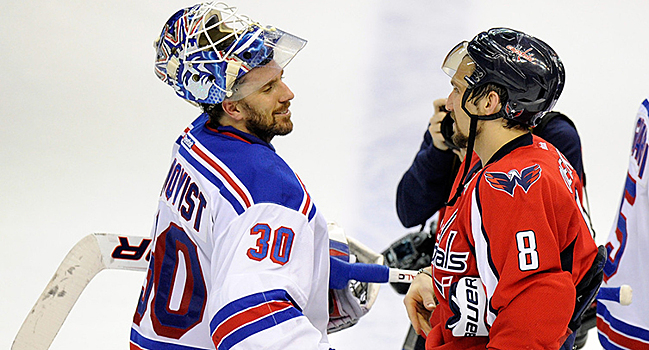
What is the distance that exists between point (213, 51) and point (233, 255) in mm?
417

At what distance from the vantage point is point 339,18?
13.9 feet

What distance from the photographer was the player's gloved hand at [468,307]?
4.32 feet

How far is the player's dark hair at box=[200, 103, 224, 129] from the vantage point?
1518 millimetres

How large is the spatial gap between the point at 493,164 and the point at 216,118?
563 mm

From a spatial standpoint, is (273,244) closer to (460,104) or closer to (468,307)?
(468,307)

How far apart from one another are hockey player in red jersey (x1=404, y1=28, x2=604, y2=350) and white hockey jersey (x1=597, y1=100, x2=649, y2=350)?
25.4 inches

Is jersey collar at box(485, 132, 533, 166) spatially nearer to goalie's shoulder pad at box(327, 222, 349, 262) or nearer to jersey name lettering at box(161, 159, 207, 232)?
goalie's shoulder pad at box(327, 222, 349, 262)

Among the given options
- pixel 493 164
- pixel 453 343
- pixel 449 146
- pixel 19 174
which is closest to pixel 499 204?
pixel 493 164

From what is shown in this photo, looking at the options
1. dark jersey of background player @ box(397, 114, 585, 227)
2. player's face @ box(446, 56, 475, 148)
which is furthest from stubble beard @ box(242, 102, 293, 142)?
dark jersey of background player @ box(397, 114, 585, 227)

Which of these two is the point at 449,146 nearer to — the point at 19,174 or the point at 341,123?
the point at 341,123

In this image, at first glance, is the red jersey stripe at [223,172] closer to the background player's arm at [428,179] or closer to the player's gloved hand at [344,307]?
the player's gloved hand at [344,307]

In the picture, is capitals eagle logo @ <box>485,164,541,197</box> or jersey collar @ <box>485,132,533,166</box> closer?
capitals eagle logo @ <box>485,164,541,197</box>

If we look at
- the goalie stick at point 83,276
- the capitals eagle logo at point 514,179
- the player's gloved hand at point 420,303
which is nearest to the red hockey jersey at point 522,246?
the capitals eagle logo at point 514,179

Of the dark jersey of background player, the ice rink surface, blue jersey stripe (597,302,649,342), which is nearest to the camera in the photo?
the dark jersey of background player
